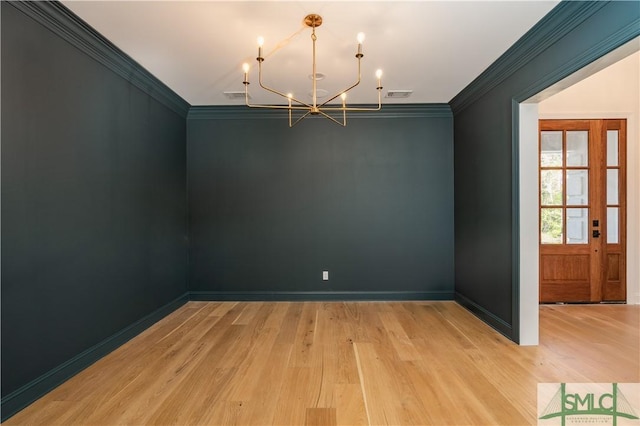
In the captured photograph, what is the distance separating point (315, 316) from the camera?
12.2 ft

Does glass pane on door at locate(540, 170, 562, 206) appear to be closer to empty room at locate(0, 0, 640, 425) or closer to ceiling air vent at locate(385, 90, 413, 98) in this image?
empty room at locate(0, 0, 640, 425)

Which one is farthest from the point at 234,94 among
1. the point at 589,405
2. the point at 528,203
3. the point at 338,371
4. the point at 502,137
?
the point at 589,405

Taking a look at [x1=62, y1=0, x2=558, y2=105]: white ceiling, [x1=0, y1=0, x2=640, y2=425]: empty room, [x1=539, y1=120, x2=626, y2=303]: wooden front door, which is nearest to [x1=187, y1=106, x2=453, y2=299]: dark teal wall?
[x1=0, y1=0, x2=640, y2=425]: empty room

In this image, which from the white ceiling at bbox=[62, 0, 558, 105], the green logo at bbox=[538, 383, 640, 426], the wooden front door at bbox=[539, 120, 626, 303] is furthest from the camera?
the wooden front door at bbox=[539, 120, 626, 303]

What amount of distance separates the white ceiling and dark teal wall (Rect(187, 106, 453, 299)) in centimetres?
93

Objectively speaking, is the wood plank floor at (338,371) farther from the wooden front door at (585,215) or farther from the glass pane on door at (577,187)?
the glass pane on door at (577,187)

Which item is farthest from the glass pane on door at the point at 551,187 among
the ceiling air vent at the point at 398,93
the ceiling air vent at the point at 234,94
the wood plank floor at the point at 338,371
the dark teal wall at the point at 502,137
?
the ceiling air vent at the point at 234,94

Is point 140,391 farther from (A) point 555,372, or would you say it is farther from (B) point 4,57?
(A) point 555,372

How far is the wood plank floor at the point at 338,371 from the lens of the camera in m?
1.91

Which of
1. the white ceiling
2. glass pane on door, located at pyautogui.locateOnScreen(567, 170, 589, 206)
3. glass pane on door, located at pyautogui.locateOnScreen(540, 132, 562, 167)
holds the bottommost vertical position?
glass pane on door, located at pyautogui.locateOnScreen(567, 170, 589, 206)

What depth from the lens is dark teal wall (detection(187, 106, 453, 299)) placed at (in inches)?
173

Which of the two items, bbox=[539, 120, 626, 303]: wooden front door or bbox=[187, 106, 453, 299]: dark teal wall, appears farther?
bbox=[187, 106, 453, 299]: dark teal wall

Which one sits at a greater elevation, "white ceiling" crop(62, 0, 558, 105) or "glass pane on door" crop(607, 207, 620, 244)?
"white ceiling" crop(62, 0, 558, 105)

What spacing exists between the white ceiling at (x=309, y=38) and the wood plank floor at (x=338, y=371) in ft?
8.81
